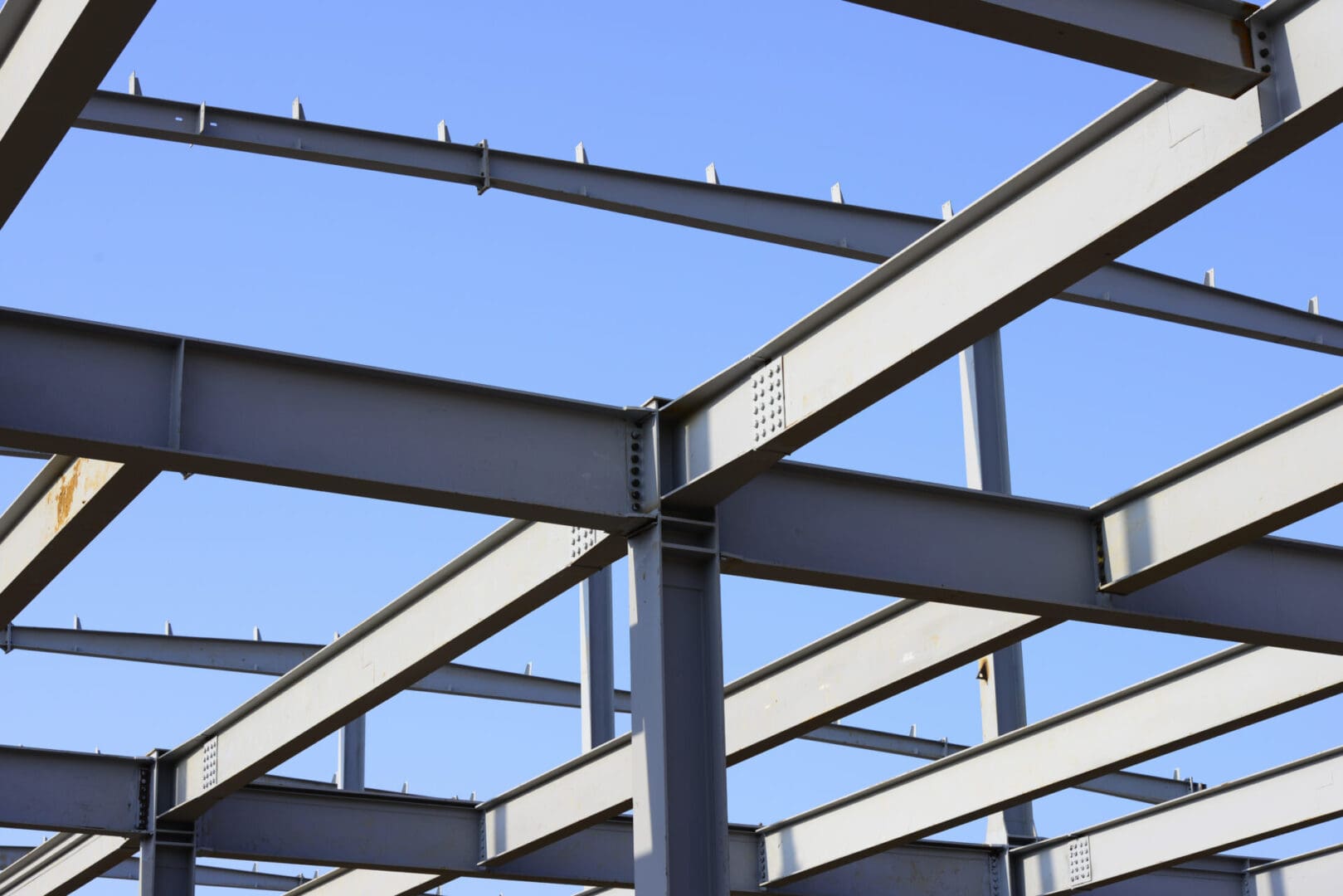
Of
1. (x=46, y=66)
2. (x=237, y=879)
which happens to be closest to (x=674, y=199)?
(x=46, y=66)

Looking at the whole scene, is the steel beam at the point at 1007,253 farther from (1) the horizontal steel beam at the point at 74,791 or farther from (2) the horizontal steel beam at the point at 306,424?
(1) the horizontal steel beam at the point at 74,791

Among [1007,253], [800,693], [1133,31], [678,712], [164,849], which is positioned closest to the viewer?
[1133,31]

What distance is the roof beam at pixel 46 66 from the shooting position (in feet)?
20.7

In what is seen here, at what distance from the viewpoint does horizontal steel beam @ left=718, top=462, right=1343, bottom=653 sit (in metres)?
10.7

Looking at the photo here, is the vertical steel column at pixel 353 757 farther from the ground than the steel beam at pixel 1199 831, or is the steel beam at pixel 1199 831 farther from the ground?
the vertical steel column at pixel 353 757

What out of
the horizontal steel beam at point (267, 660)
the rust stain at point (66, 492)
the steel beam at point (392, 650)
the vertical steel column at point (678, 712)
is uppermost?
the horizontal steel beam at point (267, 660)

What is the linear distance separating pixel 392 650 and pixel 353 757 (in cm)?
759

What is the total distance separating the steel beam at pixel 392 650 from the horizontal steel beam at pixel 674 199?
3301mm

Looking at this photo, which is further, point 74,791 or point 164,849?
point 164,849

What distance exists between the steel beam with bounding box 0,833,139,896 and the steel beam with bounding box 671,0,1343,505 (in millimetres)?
7461

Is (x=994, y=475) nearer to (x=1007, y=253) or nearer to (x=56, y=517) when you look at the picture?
(x=1007, y=253)

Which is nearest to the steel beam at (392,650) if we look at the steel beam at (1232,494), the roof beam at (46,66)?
the steel beam at (1232,494)

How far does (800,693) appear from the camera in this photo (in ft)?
43.5

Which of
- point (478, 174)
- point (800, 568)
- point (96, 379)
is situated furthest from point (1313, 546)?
point (96, 379)
